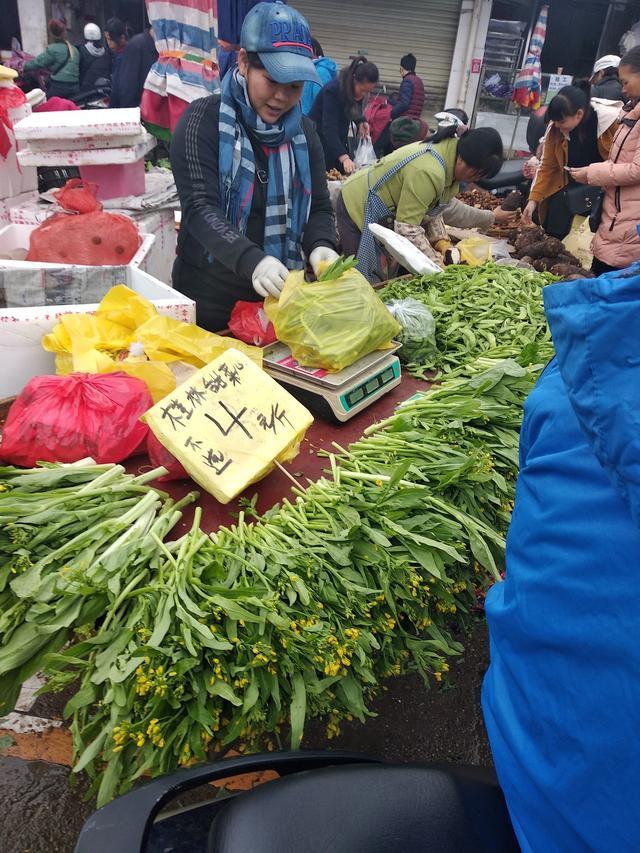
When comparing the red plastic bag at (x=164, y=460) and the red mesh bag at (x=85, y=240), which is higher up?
the red mesh bag at (x=85, y=240)

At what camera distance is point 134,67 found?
589 centimetres

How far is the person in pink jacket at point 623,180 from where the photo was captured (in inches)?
170

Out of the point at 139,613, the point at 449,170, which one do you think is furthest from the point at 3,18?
the point at 139,613

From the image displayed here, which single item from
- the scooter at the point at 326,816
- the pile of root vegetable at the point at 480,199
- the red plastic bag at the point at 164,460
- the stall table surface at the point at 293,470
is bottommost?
the pile of root vegetable at the point at 480,199

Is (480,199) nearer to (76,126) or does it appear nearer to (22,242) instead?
(76,126)

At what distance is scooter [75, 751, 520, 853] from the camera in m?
0.99

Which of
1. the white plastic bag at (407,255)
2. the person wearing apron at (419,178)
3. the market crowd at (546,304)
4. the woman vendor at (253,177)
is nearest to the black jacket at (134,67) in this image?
the market crowd at (546,304)

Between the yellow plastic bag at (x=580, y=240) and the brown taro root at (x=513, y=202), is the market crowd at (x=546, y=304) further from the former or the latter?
the brown taro root at (x=513, y=202)

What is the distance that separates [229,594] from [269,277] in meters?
1.31

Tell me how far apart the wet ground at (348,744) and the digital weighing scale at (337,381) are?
3.85 ft

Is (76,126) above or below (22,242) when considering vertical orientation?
above

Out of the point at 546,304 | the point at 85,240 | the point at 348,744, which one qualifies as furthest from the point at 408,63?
the point at 546,304

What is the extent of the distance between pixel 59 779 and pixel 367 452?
1.60m

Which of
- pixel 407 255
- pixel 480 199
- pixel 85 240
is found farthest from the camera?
pixel 480 199
